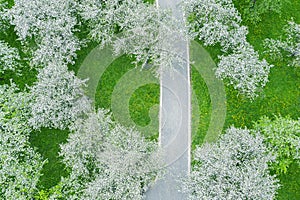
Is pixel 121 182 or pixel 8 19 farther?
pixel 8 19

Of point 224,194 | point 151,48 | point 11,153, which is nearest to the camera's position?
point 224,194

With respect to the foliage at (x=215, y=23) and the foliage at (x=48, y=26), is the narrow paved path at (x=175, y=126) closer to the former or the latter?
the foliage at (x=215, y=23)

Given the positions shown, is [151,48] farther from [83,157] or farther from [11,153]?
[11,153]

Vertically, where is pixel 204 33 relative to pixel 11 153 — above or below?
above

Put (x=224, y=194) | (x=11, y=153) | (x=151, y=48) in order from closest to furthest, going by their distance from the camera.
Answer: (x=224, y=194)
(x=11, y=153)
(x=151, y=48)

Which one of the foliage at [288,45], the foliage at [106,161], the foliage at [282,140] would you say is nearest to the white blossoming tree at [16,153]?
the foliage at [106,161]

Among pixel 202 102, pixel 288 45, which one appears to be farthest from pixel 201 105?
pixel 288 45

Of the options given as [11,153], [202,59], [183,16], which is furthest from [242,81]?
[11,153]
